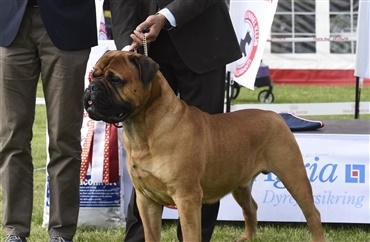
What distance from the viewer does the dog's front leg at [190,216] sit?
3711 millimetres

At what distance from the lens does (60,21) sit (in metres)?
4.24

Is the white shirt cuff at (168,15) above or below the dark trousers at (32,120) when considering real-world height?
above

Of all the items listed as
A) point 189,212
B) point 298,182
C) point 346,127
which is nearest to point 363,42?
point 346,127

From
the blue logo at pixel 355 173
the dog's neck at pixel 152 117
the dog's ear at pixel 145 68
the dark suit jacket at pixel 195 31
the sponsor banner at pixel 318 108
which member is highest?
the dark suit jacket at pixel 195 31

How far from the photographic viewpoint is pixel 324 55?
17406 mm

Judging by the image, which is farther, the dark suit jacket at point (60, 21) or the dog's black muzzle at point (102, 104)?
the dark suit jacket at point (60, 21)

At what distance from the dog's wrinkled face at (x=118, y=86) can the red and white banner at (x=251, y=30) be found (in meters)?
2.18

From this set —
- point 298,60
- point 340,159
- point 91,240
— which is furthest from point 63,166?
point 298,60

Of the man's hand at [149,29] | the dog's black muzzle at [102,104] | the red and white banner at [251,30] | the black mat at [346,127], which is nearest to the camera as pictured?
the dog's black muzzle at [102,104]

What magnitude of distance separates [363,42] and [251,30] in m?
0.97

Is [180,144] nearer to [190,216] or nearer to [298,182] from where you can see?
[190,216]

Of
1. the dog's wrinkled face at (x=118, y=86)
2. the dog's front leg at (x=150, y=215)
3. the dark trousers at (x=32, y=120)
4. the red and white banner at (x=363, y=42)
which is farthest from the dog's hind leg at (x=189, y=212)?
the red and white banner at (x=363, y=42)

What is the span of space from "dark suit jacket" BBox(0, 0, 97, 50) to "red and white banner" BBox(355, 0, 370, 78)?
101 inches

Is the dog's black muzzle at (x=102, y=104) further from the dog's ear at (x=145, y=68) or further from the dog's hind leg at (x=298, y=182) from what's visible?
the dog's hind leg at (x=298, y=182)
